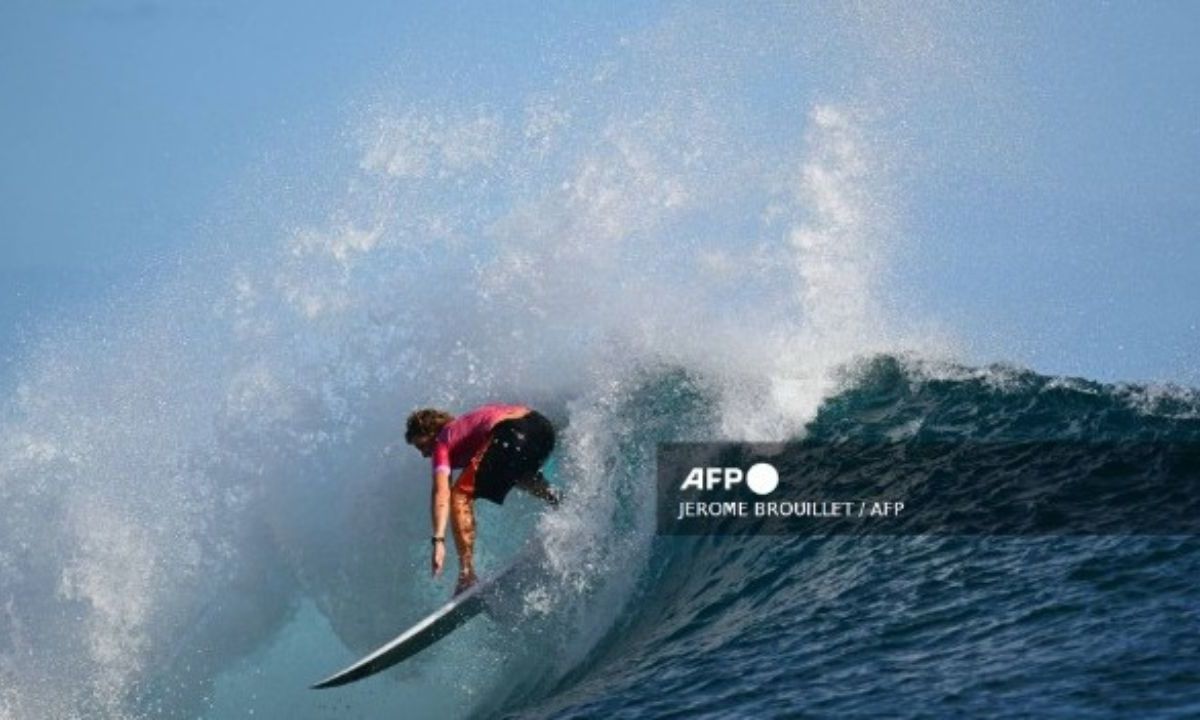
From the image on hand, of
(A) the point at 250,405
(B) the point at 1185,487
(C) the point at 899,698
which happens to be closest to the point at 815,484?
(B) the point at 1185,487

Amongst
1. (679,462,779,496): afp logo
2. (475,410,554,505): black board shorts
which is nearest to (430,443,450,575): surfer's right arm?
(475,410,554,505): black board shorts

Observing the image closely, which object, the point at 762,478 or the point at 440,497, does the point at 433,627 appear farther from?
the point at 762,478

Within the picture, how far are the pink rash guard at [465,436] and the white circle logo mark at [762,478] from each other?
2.21 m

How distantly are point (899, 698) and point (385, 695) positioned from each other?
21.4ft

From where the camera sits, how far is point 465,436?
976 centimetres

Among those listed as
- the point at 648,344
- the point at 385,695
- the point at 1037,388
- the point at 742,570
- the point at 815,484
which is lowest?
the point at 385,695

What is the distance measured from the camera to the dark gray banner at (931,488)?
8.98 meters

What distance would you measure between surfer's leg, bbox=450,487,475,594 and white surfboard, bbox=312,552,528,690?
12 cm

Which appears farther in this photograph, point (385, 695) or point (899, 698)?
point (385, 695)

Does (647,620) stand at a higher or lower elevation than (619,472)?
lower

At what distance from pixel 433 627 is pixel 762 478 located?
3.04m

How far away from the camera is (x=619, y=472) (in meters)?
10.9

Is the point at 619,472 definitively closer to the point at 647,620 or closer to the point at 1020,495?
the point at 647,620

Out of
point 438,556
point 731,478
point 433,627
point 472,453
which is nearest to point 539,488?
point 472,453
